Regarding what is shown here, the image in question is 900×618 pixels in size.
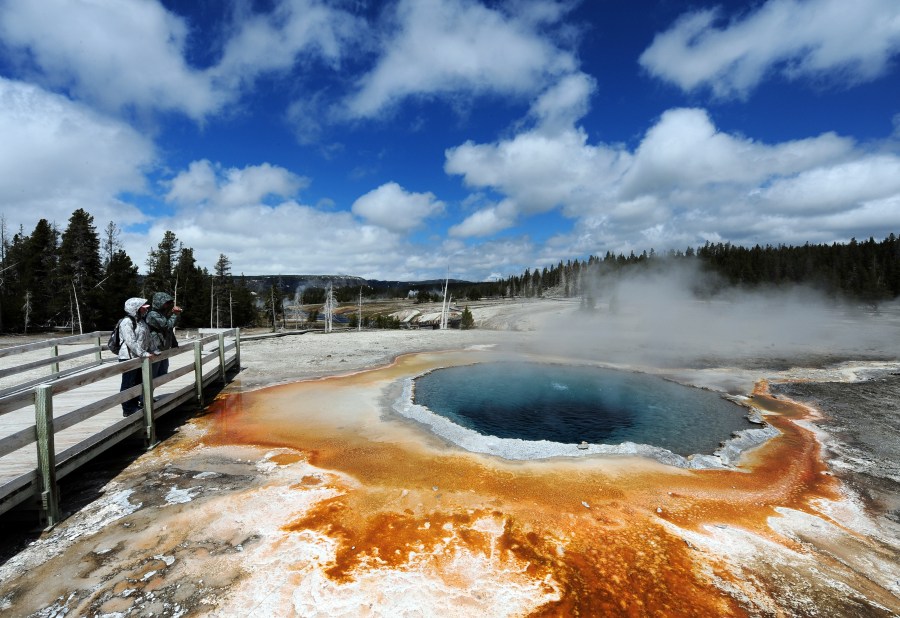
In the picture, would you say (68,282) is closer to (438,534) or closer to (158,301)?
(158,301)

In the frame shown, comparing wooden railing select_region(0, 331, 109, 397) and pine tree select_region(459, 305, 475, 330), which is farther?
pine tree select_region(459, 305, 475, 330)

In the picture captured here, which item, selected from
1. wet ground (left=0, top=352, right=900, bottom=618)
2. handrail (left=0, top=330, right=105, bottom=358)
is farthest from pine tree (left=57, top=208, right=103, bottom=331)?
wet ground (left=0, top=352, right=900, bottom=618)

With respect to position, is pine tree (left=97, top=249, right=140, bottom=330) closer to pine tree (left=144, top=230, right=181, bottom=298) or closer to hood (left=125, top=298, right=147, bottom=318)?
pine tree (left=144, top=230, right=181, bottom=298)

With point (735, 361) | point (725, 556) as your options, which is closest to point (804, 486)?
point (725, 556)

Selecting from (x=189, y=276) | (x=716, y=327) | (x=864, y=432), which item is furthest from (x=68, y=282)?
(x=716, y=327)

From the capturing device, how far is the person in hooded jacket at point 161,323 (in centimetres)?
685

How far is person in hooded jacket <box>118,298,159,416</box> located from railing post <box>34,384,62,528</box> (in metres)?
2.23

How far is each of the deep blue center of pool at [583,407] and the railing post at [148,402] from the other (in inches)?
230

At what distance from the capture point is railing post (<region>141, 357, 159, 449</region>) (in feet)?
19.0

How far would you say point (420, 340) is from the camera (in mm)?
24188

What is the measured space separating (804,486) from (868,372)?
14.9m

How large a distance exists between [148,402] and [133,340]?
1013 millimetres

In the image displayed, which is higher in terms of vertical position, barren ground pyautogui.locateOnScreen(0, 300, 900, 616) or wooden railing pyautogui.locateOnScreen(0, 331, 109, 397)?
wooden railing pyautogui.locateOnScreen(0, 331, 109, 397)

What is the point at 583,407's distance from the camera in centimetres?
1125
